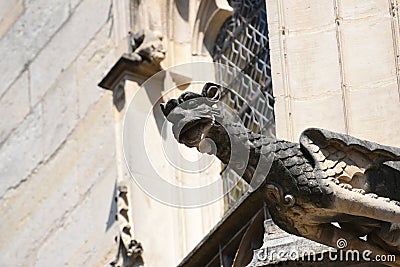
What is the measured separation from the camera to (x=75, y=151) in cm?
859

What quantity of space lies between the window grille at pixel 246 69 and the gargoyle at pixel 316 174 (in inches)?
90.8

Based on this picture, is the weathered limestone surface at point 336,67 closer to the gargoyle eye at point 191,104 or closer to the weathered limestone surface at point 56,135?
the gargoyle eye at point 191,104

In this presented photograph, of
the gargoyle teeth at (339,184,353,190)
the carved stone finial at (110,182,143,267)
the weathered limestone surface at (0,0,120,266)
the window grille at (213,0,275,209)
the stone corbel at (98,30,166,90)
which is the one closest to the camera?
the gargoyle teeth at (339,184,353,190)

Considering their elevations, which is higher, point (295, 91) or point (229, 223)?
point (295, 91)

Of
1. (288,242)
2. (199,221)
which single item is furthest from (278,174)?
(199,221)

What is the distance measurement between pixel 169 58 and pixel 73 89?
855mm

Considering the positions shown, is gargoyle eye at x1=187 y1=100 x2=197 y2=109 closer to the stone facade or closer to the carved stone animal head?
the carved stone animal head

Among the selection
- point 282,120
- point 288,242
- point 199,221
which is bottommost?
point 199,221

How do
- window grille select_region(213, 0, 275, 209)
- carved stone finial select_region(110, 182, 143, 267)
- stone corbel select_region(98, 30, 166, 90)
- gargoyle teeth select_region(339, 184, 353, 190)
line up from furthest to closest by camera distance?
stone corbel select_region(98, 30, 166, 90)
window grille select_region(213, 0, 275, 209)
carved stone finial select_region(110, 182, 143, 267)
gargoyle teeth select_region(339, 184, 353, 190)

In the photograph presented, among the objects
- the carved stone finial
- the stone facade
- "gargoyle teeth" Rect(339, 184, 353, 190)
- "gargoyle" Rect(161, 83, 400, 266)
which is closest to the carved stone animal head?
"gargoyle" Rect(161, 83, 400, 266)

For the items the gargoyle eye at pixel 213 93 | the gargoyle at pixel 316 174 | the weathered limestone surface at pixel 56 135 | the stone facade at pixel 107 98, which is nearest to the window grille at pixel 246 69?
the stone facade at pixel 107 98

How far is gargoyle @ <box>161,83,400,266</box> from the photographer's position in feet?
Answer: 15.7

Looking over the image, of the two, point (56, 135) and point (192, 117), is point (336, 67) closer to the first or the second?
point (192, 117)

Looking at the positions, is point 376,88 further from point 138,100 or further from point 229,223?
point 138,100
